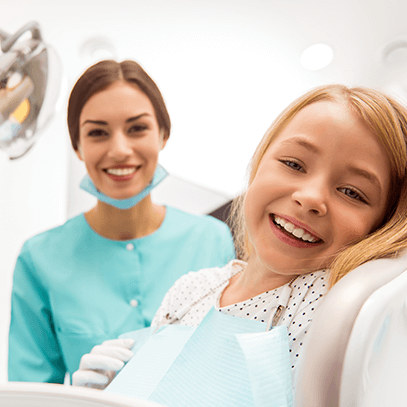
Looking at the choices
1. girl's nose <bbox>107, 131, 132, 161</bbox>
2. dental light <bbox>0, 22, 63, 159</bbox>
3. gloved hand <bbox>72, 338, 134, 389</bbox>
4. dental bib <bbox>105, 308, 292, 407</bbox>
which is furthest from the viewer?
girl's nose <bbox>107, 131, 132, 161</bbox>

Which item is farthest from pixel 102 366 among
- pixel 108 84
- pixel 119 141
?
pixel 108 84

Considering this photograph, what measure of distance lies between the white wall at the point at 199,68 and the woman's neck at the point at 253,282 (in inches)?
15.8

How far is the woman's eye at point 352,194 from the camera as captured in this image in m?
0.49

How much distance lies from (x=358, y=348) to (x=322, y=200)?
240mm

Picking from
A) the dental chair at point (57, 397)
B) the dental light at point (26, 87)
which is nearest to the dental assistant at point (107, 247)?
the dental light at point (26, 87)

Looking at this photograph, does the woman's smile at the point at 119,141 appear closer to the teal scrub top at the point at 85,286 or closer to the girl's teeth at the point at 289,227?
the teal scrub top at the point at 85,286

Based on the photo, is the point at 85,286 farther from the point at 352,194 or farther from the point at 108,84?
the point at 352,194

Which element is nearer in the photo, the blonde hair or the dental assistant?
the blonde hair

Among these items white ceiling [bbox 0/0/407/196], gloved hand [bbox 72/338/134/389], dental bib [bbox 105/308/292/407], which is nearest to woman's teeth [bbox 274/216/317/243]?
dental bib [bbox 105/308/292/407]

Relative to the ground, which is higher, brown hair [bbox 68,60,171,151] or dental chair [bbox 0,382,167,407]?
brown hair [bbox 68,60,171,151]

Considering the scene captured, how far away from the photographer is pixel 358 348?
260 mm

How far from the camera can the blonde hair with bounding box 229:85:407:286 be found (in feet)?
1.43

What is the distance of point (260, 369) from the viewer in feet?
1.40

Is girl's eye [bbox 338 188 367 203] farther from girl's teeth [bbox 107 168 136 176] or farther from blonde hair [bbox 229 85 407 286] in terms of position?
girl's teeth [bbox 107 168 136 176]
